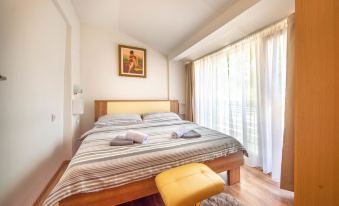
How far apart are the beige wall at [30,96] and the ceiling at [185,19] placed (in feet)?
2.82

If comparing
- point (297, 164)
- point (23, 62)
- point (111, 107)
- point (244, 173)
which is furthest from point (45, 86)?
point (244, 173)

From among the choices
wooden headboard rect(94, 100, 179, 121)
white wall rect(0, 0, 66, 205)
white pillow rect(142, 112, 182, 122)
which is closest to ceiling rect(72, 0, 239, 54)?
white wall rect(0, 0, 66, 205)

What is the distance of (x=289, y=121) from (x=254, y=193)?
0.95m

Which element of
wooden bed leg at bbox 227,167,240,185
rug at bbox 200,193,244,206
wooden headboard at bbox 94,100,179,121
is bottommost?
rug at bbox 200,193,244,206

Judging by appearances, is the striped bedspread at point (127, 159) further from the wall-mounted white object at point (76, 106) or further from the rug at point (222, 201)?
the wall-mounted white object at point (76, 106)

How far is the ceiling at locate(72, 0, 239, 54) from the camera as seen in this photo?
6.98ft

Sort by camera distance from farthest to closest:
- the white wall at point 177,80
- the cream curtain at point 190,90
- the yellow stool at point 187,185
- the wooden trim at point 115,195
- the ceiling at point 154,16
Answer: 1. the white wall at point 177,80
2. the cream curtain at point 190,90
3. the ceiling at point 154,16
4. the wooden trim at point 115,195
5. the yellow stool at point 187,185

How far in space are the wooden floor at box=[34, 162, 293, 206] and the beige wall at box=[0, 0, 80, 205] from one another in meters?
0.45

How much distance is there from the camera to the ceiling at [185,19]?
5.90ft

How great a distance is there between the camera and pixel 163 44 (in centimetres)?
346

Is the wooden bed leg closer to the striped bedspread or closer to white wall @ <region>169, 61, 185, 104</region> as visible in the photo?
the striped bedspread

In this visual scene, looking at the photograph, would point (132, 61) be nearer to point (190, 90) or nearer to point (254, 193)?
point (190, 90)

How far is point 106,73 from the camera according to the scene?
334 centimetres

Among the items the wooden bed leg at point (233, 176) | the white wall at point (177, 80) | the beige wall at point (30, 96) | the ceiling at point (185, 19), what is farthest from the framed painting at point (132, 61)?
the wooden bed leg at point (233, 176)
